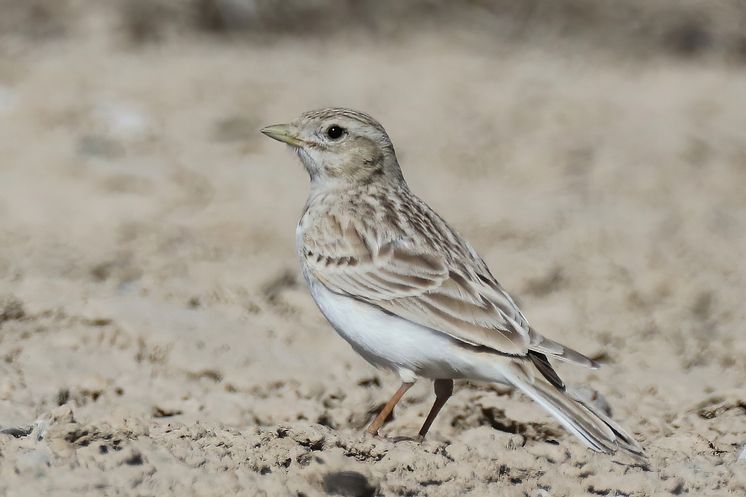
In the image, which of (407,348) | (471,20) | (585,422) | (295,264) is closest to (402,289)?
(407,348)

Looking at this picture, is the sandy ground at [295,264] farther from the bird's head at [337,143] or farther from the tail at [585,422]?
the bird's head at [337,143]

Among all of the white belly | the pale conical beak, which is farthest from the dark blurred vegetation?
the white belly

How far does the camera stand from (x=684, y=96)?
1188 cm

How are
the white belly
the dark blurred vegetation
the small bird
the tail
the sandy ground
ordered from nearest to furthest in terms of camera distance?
the tail < the sandy ground < the small bird < the white belly < the dark blurred vegetation

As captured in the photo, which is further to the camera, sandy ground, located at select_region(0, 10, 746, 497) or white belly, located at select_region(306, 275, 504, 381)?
white belly, located at select_region(306, 275, 504, 381)

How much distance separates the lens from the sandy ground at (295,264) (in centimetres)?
464

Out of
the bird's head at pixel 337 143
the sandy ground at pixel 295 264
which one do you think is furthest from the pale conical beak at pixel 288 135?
the sandy ground at pixel 295 264

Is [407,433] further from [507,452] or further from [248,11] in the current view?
[248,11]

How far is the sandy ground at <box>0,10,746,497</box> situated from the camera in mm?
4641

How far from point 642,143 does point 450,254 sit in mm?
5324

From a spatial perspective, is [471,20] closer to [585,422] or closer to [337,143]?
[337,143]

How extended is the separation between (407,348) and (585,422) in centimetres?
85

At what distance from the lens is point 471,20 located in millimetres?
12594

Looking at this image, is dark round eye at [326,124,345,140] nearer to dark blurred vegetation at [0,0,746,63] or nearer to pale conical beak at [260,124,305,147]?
pale conical beak at [260,124,305,147]
